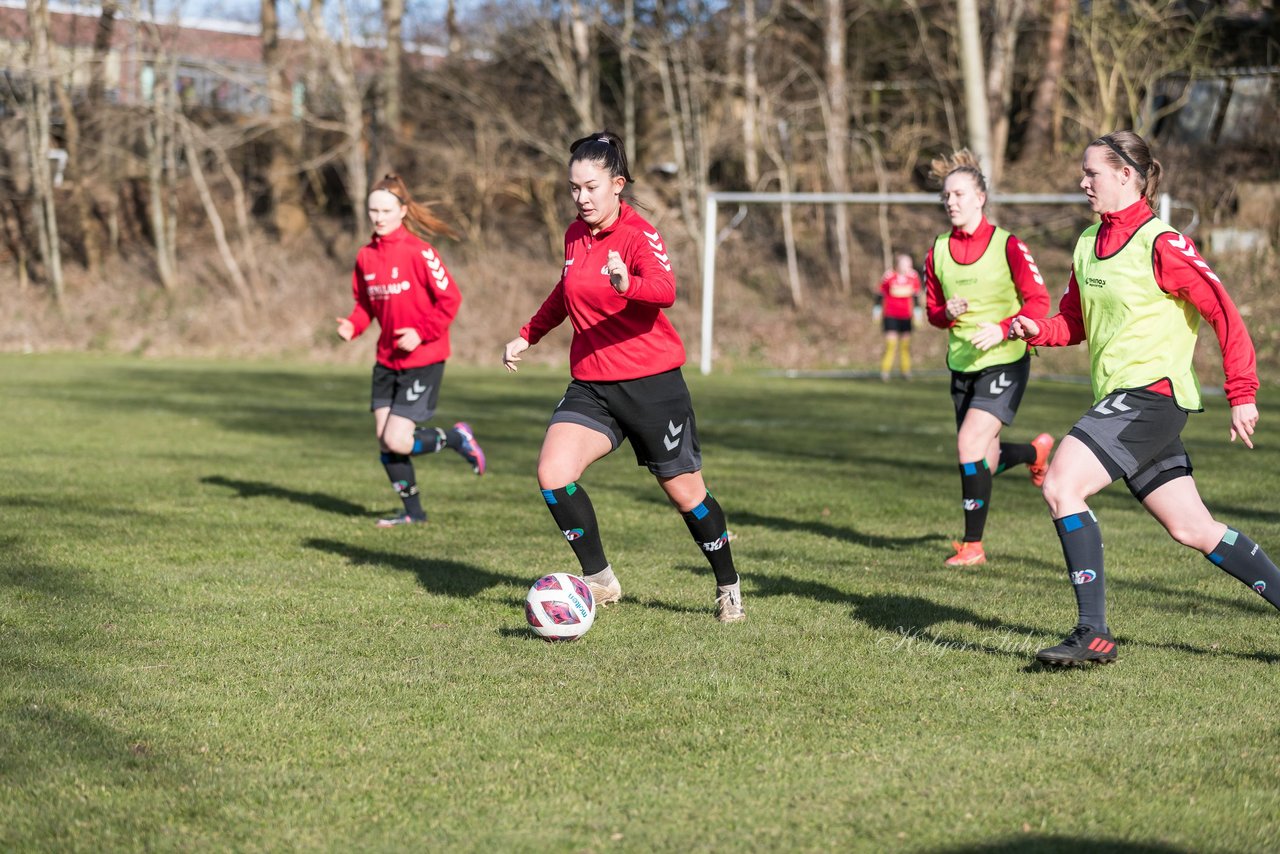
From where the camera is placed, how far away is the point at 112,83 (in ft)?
110

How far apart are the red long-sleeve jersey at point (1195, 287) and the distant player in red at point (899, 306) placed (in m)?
17.8

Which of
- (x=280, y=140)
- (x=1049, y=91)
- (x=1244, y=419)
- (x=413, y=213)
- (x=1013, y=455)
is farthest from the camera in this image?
(x=280, y=140)

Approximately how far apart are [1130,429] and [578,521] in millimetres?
2242

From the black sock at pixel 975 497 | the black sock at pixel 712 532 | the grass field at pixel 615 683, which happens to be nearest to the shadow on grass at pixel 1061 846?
the grass field at pixel 615 683

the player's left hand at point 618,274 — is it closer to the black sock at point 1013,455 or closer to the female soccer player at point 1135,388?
the female soccer player at point 1135,388

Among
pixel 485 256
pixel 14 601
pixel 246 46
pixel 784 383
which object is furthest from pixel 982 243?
pixel 246 46

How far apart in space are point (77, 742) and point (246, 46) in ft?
114

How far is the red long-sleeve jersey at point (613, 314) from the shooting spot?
5.55 meters

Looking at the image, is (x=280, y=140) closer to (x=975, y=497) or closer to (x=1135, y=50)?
(x=1135, y=50)

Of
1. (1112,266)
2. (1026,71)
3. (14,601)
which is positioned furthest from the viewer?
(1026,71)

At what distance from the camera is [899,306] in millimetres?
23016

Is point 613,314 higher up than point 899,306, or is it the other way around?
point 613,314

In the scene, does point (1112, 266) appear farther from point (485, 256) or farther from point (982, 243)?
point (485, 256)

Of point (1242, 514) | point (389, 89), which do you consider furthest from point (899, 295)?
point (389, 89)
